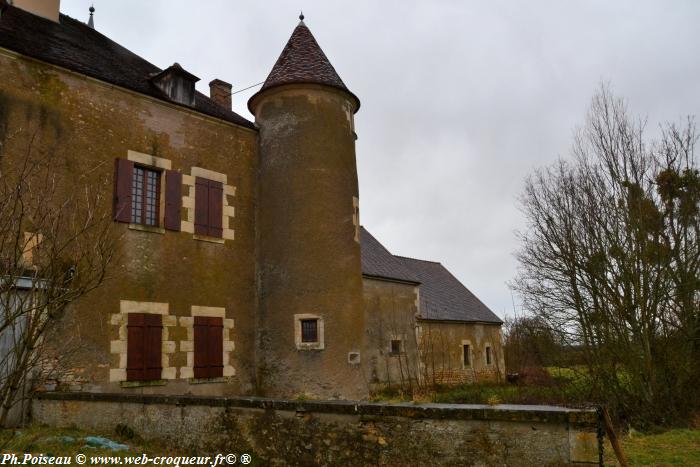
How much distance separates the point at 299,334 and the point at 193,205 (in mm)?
3819

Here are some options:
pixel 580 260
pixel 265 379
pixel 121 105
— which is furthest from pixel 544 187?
pixel 121 105

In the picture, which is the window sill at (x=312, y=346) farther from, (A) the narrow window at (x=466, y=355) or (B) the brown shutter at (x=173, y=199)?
(A) the narrow window at (x=466, y=355)

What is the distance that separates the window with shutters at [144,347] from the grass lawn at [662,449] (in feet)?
27.6

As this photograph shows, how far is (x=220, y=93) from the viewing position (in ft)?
55.5

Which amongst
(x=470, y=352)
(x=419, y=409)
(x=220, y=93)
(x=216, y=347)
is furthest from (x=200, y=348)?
(x=470, y=352)

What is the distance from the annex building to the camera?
435 inches

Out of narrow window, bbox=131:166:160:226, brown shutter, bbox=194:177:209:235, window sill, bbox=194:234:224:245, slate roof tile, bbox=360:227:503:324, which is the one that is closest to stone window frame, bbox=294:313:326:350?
window sill, bbox=194:234:224:245

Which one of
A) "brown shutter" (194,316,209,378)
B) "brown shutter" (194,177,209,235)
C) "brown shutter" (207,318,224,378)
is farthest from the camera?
"brown shutter" (194,177,209,235)

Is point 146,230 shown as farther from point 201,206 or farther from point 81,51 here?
point 81,51

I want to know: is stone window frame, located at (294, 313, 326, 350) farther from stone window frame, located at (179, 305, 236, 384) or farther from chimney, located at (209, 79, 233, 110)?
chimney, located at (209, 79, 233, 110)

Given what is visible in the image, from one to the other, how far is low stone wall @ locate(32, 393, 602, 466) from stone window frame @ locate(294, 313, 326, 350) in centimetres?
486

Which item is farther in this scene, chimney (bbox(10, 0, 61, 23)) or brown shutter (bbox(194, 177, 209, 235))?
chimney (bbox(10, 0, 61, 23))

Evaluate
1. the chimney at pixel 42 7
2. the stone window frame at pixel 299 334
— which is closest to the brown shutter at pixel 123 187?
the stone window frame at pixel 299 334

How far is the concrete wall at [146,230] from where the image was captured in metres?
10.6
